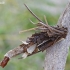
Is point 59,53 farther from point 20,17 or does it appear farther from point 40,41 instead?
point 20,17

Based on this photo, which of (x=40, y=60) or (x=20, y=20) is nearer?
(x=20, y=20)

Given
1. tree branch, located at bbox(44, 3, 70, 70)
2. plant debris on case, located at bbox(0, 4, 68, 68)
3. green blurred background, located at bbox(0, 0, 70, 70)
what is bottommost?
green blurred background, located at bbox(0, 0, 70, 70)

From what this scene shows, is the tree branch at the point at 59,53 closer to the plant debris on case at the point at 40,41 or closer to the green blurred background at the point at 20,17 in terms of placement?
the plant debris on case at the point at 40,41

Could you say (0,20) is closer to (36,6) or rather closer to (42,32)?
(36,6)

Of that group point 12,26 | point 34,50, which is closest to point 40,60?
point 12,26

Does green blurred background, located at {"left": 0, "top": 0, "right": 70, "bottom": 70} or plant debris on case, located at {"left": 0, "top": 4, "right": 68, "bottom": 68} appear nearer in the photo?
plant debris on case, located at {"left": 0, "top": 4, "right": 68, "bottom": 68}

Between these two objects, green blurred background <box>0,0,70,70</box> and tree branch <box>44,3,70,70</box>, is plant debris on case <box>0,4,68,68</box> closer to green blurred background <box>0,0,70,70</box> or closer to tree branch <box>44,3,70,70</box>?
tree branch <box>44,3,70,70</box>

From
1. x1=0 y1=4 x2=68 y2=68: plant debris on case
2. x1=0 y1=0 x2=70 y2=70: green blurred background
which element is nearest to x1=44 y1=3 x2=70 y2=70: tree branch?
x1=0 y1=4 x2=68 y2=68: plant debris on case

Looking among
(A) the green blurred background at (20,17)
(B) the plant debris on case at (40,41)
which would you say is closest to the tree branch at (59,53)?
(B) the plant debris on case at (40,41)

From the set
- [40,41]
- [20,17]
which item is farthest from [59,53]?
[20,17]
